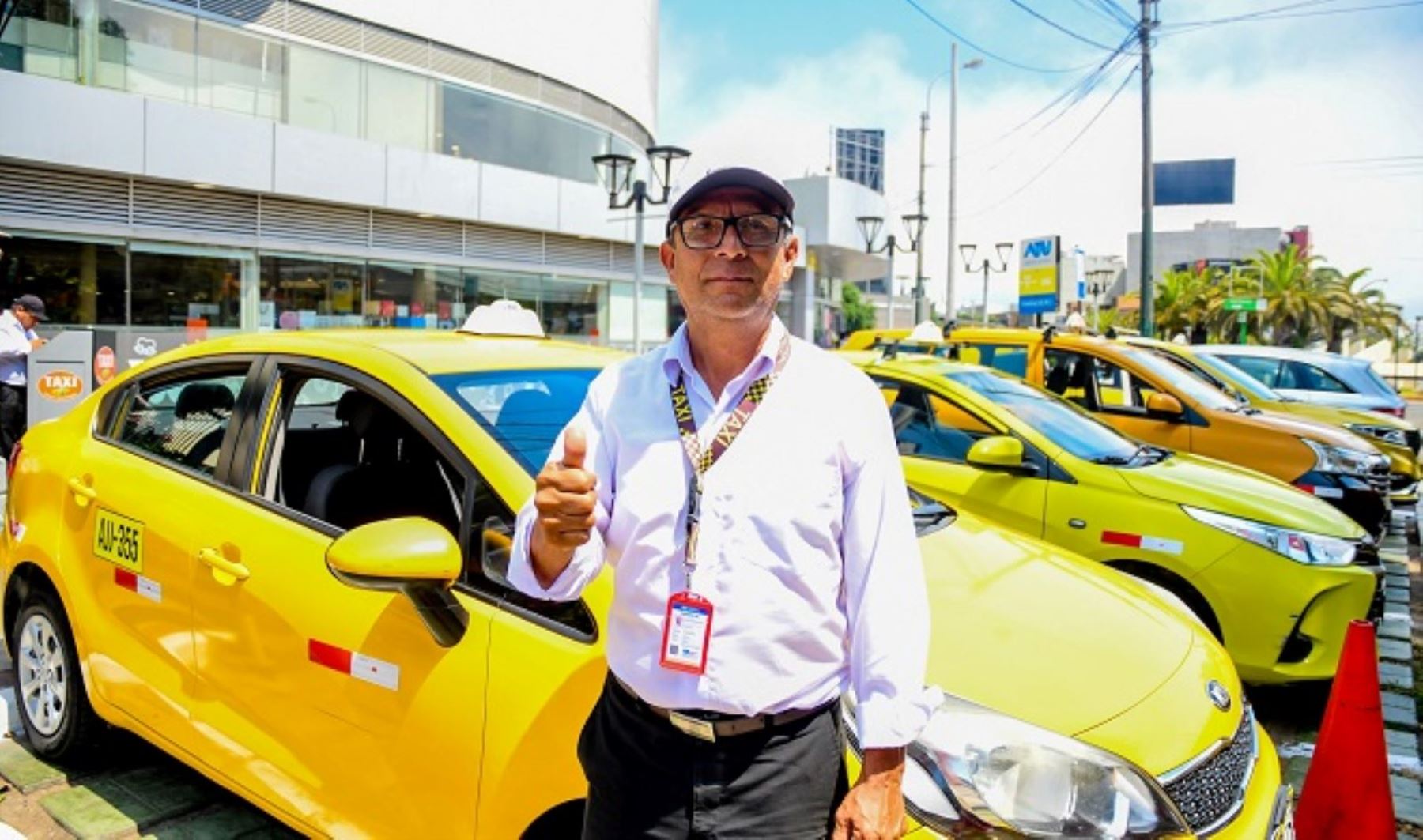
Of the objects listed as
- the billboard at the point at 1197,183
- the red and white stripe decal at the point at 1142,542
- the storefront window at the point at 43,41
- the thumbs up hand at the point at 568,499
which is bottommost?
the red and white stripe decal at the point at 1142,542

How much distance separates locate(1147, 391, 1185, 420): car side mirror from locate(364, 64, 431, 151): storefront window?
14.9 meters

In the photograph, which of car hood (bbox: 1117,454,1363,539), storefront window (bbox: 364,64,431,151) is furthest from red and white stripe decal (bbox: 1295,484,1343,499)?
storefront window (bbox: 364,64,431,151)

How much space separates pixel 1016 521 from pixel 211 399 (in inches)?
139

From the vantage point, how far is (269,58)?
1638cm

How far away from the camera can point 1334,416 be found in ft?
32.9

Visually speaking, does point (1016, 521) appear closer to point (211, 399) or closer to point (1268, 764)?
point (1268, 764)

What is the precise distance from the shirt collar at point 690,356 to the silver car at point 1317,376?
11.9 m

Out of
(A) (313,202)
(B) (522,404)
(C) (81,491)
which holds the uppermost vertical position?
(A) (313,202)

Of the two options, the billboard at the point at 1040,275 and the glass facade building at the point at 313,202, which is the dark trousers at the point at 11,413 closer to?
the glass facade building at the point at 313,202

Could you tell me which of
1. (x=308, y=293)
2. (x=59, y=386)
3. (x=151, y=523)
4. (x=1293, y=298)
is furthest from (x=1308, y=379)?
(x=1293, y=298)

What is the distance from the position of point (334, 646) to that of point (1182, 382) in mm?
6683

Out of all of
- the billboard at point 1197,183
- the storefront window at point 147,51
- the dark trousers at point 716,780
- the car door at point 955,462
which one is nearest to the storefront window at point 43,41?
the storefront window at point 147,51

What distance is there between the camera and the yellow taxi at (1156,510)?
14.0ft

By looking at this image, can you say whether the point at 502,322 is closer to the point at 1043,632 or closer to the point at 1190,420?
the point at 1043,632
